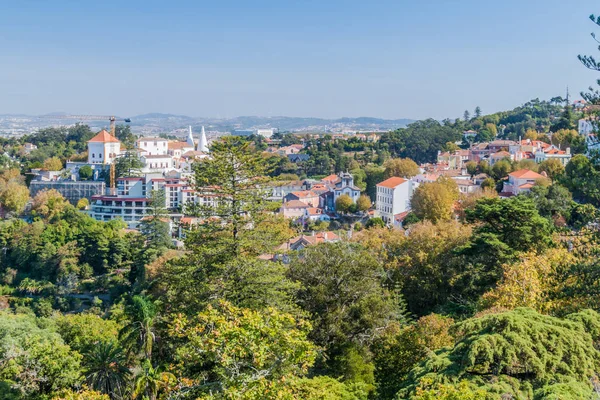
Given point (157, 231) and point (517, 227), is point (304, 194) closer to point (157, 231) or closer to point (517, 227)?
point (157, 231)

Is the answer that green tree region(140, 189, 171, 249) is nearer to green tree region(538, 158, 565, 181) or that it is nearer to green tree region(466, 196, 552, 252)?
green tree region(466, 196, 552, 252)

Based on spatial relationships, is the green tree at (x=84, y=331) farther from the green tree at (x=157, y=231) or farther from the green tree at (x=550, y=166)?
the green tree at (x=550, y=166)

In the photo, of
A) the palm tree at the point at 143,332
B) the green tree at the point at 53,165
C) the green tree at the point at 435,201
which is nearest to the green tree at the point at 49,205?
the green tree at the point at 53,165

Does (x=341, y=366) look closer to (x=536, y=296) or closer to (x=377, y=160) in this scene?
(x=536, y=296)

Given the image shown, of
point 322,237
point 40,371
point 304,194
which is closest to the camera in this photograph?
point 40,371

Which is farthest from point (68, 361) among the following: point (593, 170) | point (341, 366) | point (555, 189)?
point (555, 189)

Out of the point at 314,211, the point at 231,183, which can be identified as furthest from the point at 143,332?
the point at 314,211
